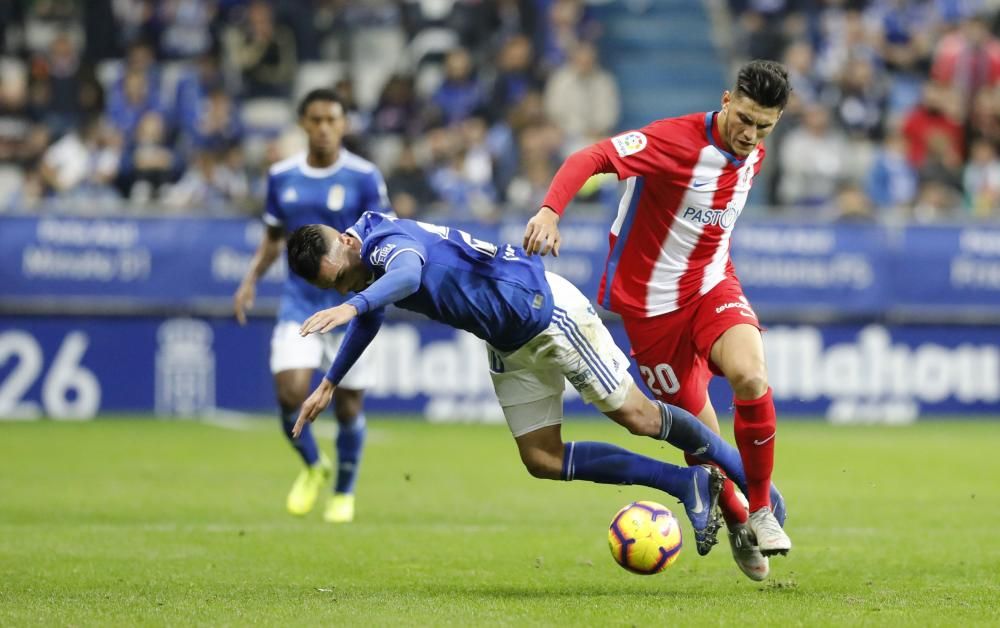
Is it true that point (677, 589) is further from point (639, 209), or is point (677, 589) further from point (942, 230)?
point (942, 230)

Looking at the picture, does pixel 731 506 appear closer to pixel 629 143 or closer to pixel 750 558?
pixel 750 558

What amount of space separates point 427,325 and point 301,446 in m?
6.89

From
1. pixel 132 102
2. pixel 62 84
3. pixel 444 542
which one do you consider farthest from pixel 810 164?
pixel 444 542

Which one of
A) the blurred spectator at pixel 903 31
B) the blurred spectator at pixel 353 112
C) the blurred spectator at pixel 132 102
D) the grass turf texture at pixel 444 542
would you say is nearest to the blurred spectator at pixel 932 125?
the blurred spectator at pixel 903 31

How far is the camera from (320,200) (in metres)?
10.8

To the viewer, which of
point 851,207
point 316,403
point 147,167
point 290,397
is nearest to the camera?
point 316,403

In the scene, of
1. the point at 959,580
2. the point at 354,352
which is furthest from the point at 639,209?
the point at 959,580

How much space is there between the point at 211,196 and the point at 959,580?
12468mm

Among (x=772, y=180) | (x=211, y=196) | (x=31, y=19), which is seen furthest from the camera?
(x=31, y=19)

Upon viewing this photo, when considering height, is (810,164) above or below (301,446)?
above

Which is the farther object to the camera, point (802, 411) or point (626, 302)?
point (802, 411)

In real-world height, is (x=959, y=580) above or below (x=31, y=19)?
below

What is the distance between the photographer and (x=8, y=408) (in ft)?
56.2

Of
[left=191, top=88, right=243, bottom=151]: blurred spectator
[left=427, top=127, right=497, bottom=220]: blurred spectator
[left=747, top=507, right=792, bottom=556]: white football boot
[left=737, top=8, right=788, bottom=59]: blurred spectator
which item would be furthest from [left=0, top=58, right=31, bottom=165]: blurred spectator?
[left=747, top=507, right=792, bottom=556]: white football boot
